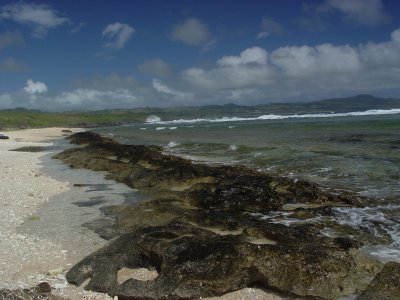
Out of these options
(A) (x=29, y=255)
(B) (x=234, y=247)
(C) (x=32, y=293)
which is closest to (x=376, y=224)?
(B) (x=234, y=247)

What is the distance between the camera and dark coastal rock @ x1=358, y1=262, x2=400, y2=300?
26.1ft

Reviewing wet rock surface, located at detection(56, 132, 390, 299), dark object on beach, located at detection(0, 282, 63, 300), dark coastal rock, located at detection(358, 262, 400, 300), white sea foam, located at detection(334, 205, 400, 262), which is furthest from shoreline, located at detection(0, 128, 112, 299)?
white sea foam, located at detection(334, 205, 400, 262)

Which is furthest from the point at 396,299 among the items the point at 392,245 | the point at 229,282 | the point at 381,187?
the point at 381,187

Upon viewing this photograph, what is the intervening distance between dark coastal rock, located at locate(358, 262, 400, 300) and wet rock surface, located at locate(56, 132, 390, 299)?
0.49 m

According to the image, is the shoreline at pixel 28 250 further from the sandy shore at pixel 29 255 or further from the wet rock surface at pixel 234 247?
the wet rock surface at pixel 234 247

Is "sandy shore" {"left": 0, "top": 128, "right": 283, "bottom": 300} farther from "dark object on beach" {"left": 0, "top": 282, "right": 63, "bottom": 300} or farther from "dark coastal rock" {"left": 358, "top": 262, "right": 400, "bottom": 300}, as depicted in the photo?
"dark coastal rock" {"left": 358, "top": 262, "right": 400, "bottom": 300}

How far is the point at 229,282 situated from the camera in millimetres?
8844

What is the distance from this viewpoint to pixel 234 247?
9508mm

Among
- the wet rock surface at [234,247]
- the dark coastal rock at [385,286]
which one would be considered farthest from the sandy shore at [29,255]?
the dark coastal rock at [385,286]

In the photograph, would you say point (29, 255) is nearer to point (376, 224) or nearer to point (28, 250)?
point (28, 250)

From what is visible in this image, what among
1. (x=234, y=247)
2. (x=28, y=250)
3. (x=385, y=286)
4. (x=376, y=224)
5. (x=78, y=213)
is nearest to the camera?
(x=385, y=286)

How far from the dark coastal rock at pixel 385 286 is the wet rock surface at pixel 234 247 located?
0.49m

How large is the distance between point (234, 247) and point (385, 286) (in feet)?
10.0

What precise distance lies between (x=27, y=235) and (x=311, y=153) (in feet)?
84.3
